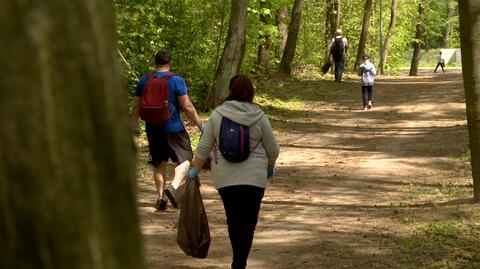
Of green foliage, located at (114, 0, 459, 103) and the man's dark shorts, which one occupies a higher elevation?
green foliage, located at (114, 0, 459, 103)

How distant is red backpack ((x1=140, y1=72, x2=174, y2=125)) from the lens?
331 inches

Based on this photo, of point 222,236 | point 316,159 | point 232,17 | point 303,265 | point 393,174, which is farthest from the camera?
point 232,17

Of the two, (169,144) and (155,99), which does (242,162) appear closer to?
(155,99)

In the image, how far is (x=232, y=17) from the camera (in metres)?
16.7

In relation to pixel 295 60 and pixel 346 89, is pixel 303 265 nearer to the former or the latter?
pixel 346 89

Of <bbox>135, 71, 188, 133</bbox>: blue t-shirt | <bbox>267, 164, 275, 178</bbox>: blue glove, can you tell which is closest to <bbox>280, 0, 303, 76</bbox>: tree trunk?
<bbox>135, 71, 188, 133</bbox>: blue t-shirt

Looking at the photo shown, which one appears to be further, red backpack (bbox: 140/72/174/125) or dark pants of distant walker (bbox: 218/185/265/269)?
red backpack (bbox: 140/72/174/125)

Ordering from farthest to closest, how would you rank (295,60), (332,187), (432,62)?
(432,62) → (295,60) → (332,187)

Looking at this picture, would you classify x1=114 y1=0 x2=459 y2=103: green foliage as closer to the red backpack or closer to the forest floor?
the forest floor

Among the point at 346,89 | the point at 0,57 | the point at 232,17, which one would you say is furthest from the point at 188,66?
the point at 0,57

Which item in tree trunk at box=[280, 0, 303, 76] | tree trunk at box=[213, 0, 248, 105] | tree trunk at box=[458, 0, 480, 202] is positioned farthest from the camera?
tree trunk at box=[280, 0, 303, 76]

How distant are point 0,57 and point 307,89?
25360mm

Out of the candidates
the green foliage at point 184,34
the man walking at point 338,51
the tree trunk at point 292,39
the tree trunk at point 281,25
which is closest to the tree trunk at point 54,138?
the green foliage at point 184,34

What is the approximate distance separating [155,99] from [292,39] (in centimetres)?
1968
